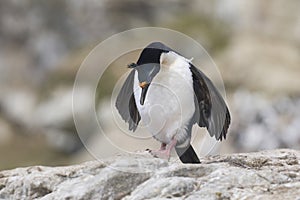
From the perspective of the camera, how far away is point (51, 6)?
54.5 meters

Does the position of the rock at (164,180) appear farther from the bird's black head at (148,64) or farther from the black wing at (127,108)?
the bird's black head at (148,64)

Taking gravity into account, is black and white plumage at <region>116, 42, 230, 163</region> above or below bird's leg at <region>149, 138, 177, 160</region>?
above

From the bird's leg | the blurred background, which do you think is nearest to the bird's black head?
the bird's leg

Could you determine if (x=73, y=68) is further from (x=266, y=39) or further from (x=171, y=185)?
(x=171, y=185)

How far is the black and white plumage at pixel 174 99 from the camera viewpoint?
10.0m

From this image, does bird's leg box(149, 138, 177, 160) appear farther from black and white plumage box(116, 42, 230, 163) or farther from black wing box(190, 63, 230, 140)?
black wing box(190, 63, 230, 140)

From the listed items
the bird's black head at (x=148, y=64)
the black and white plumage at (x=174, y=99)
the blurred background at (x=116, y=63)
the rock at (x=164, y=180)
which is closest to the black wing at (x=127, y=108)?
the black and white plumage at (x=174, y=99)

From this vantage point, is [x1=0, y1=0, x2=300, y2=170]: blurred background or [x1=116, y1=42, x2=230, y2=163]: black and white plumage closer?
[x1=116, y1=42, x2=230, y2=163]: black and white plumage

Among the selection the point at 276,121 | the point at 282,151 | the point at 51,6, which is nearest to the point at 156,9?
the point at 51,6

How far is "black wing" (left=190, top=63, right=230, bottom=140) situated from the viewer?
1021 cm

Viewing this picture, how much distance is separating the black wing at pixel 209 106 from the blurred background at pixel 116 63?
461 inches

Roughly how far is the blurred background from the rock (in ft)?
37.9

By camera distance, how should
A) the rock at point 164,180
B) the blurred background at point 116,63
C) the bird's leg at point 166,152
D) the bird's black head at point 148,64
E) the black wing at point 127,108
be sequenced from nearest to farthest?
the rock at point 164,180, the bird's black head at point 148,64, the bird's leg at point 166,152, the black wing at point 127,108, the blurred background at point 116,63

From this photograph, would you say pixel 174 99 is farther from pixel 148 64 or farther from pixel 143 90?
pixel 148 64
